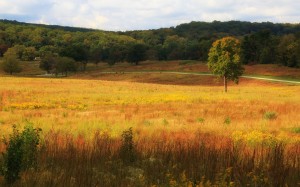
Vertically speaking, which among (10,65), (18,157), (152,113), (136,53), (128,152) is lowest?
(152,113)

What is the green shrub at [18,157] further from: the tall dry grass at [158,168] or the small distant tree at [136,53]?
the small distant tree at [136,53]

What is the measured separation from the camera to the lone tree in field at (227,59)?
54781mm

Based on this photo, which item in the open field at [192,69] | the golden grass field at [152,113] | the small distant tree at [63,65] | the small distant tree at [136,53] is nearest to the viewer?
the golden grass field at [152,113]

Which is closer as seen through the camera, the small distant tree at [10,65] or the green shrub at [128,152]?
the green shrub at [128,152]

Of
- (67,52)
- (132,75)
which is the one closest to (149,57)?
(67,52)

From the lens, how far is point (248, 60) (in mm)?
120188

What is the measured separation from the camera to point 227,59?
54438 mm

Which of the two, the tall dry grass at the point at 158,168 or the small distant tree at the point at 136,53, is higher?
the small distant tree at the point at 136,53

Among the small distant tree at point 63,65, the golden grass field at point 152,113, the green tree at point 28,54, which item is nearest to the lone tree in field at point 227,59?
the golden grass field at point 152,113

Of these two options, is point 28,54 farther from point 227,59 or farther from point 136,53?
point 227,59

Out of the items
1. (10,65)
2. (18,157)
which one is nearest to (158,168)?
(18,157)

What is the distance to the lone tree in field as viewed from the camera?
5478 centimetres

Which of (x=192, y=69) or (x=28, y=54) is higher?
(x=28, y=54)

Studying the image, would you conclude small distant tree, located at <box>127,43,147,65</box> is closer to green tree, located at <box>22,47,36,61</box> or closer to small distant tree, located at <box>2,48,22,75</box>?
small distant tree, located at <box>2,48,22,75</box>
